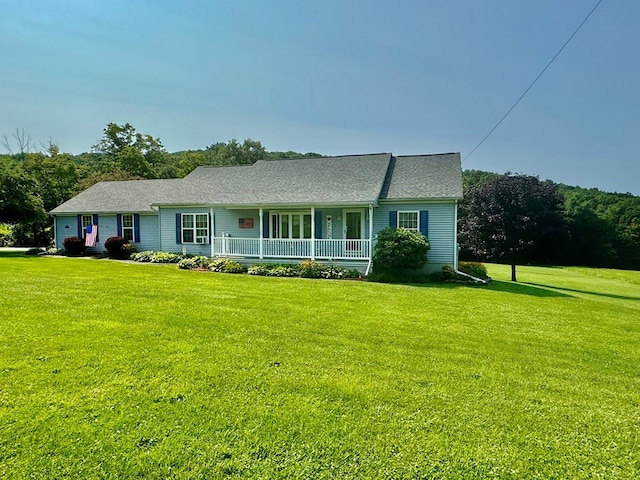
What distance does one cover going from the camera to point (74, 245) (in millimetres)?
20844

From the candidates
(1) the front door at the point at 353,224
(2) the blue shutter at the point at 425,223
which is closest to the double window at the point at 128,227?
(1) the front door at the point at 353,224

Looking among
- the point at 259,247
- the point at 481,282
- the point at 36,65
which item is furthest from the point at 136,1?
the point at 481,282

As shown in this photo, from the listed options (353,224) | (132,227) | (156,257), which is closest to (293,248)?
(353,224)

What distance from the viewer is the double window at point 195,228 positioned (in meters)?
19.0

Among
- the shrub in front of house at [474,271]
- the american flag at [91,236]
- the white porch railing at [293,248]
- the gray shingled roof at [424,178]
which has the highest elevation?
the gray shingled roof at [424,178]

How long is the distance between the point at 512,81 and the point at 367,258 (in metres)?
9.73

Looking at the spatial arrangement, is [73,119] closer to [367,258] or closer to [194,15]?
[194,15]

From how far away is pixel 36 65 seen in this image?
19.9m

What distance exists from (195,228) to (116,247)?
4.69m

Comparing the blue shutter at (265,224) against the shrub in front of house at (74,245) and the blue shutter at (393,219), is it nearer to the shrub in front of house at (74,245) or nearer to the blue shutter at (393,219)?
the blue shutter at (393,219)

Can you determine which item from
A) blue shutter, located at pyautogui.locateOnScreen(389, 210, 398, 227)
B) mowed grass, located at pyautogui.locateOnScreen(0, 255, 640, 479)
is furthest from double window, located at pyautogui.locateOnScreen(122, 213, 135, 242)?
blue shutter, located at pyautogui.locateOnScreen(389, 210, 398, 227)

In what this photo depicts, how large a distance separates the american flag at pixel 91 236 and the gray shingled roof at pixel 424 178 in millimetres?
16975

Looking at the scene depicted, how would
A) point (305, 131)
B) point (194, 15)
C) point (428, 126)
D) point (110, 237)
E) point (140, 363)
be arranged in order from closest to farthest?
1. point (140, 363)
2. point (194, 15)
3. point (110, 237)
4. point (428, 126)
5. point (305, 131)

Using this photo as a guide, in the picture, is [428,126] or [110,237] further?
[428,126]
